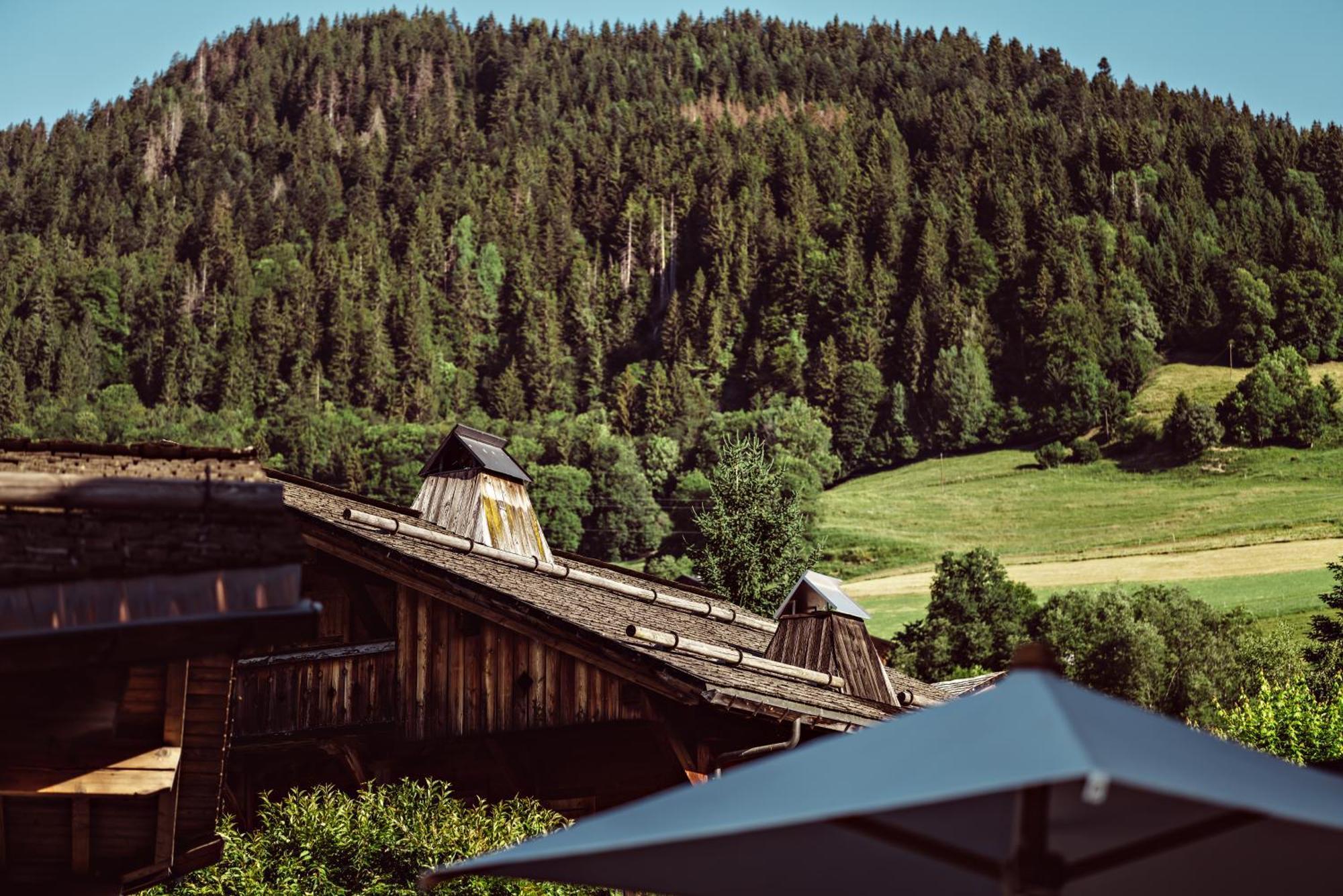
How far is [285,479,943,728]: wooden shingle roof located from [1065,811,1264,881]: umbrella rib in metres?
9.67

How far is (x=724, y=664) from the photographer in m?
16.6

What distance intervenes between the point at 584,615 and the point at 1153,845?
42.3ft

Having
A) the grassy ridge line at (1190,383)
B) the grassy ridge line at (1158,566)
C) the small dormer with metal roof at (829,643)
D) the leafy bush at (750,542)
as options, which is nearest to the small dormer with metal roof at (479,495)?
the small dormer with metal roof at (829,643)

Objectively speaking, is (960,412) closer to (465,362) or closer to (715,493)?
(465,362)

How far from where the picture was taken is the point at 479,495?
25.1 m

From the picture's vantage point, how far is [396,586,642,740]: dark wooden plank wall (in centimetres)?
1586

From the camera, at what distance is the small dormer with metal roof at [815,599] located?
805 inches

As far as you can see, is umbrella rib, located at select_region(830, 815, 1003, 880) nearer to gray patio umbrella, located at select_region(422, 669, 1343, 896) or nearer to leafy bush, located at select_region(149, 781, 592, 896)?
gray patio umbrella, located at select_region(422, 669, 1343, 896)

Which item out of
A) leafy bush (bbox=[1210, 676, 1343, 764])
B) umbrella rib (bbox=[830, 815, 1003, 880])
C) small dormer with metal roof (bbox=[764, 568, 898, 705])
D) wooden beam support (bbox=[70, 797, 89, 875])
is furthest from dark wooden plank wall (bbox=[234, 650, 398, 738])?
leafy bush (bbox=[1210, 676, 1343, 764])

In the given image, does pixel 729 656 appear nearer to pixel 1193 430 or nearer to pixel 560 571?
pixel 560 571

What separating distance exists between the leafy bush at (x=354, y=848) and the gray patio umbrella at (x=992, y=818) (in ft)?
21.7

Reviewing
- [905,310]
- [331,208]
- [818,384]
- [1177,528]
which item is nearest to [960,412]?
[818,384]

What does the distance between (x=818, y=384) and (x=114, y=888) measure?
14199 cm

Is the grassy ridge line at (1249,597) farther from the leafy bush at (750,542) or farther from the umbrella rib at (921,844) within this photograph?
the umbrella rib at (921,844)
